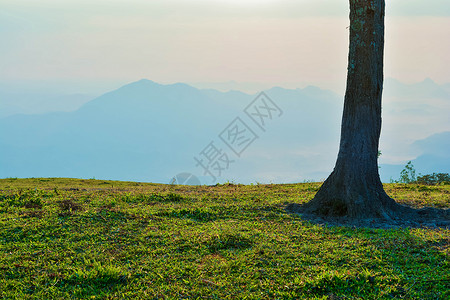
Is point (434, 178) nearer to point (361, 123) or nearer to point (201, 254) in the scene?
point (361, 123)

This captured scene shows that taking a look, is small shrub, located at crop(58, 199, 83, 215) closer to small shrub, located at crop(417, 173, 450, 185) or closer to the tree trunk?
the tree trunk

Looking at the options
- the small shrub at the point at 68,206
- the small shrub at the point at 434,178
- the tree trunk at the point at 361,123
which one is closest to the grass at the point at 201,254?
the small shrub at the point at 68,206

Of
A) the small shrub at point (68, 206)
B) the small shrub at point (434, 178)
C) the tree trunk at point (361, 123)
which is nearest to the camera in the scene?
the small shrub at point (68, 206)

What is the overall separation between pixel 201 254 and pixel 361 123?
4.76m

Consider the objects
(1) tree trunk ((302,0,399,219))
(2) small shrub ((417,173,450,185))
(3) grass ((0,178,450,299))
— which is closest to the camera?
(3) grass ((0,178,450,299))

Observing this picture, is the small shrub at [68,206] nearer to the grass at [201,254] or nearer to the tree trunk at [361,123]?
the grass at [201,254]

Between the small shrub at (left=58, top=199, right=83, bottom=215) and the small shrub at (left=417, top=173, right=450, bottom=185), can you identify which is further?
the small shrub at (left=417, top=173, right=450, bottom=185)

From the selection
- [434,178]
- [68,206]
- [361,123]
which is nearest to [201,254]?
[68,206]

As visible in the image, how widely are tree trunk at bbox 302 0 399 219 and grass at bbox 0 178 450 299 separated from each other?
1120mm

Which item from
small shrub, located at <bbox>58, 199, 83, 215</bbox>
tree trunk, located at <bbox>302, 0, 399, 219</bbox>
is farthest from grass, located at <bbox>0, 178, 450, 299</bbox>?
tree trunk, located at <bbox>302, 0, 399, 219</bbox>

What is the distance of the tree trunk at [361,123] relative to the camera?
9125mm

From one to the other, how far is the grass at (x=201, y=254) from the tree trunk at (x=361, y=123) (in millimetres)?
1120

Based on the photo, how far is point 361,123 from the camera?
9289 mm

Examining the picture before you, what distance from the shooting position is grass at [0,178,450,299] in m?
5.45
